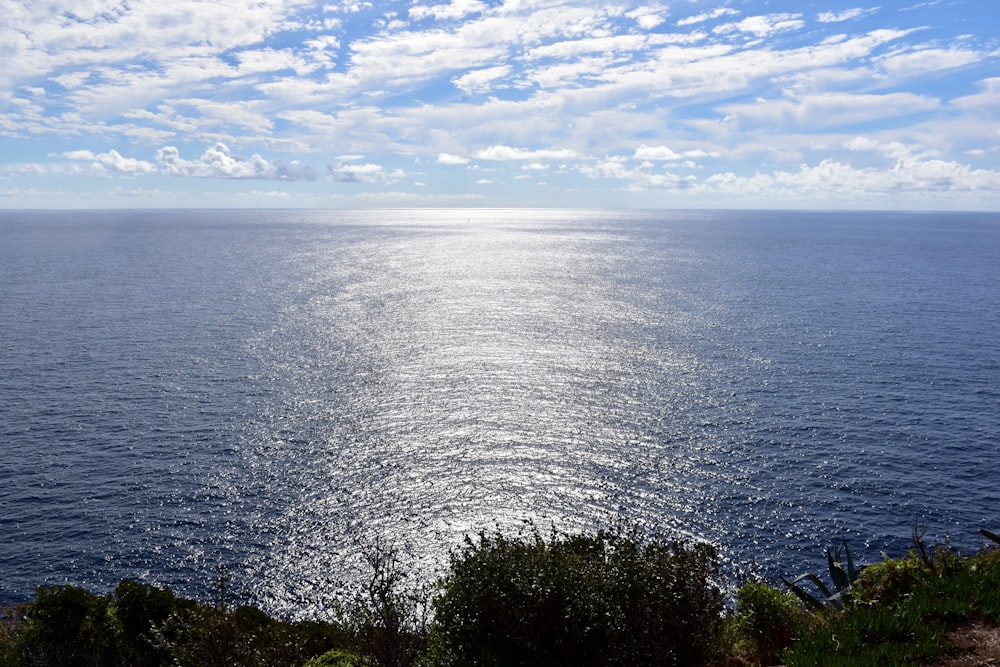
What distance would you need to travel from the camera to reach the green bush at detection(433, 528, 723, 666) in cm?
2486

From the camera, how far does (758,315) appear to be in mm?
148875

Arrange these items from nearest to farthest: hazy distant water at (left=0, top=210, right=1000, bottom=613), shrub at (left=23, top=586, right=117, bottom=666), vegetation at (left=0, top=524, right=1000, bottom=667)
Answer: vegetation at (left=0, top=524, right=1000, bottom=667) → shrub at (left=23, top=586, right=117, bottom=666) → hazy distant water at (left=0, top=210, right=1000, bottom=613)

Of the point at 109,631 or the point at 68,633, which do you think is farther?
the point at 109,631

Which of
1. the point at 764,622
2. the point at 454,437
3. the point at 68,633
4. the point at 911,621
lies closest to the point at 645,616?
the point at 764,622

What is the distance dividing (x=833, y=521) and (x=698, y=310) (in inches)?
3795

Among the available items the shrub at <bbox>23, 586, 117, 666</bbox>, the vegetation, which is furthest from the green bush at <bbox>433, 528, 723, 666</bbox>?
the shrub at <bbox>23, 586, 117, 666</bbox>

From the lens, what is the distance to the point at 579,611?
24.5 meters

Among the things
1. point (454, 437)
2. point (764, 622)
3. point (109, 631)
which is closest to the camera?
point (764, 622)

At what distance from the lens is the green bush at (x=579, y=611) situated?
979 inches

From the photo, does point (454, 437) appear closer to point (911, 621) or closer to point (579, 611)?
point (579, 611)

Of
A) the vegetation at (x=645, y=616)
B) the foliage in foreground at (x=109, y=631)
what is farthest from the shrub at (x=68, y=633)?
the vegetation at (x=645, y=616)

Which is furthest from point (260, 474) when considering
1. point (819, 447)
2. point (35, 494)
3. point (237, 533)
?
point (819, 447)

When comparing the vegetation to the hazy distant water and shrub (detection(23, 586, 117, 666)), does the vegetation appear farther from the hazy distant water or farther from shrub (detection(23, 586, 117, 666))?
the hazy distant water

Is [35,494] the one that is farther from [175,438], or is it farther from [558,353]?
[558,353]
